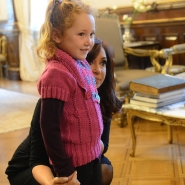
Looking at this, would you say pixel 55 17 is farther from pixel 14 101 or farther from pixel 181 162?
pixel 14 101

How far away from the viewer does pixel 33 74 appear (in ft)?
19.0

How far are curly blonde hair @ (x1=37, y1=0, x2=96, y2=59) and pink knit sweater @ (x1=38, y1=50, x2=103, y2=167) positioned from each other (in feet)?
0.14

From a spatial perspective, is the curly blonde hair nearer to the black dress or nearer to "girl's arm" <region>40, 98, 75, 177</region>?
"girl's arm" <region>40, 98, 75, 177</region>

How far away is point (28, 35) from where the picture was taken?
18.8 feet

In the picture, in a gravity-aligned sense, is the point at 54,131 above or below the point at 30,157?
above

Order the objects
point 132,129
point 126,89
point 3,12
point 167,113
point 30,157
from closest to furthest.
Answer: point 30,157, point 167,113, point 132,129, point 126,89, point 3,12

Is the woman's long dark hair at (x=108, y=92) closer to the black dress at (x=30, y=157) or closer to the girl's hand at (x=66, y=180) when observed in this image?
the black dress at (x=30, y=157)

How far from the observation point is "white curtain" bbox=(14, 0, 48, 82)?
5.66 meters

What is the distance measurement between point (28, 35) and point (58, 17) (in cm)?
481

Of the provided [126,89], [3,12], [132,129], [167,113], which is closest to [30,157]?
[167,113]

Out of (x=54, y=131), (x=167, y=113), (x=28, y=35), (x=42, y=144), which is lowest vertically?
(x=28, y=35)

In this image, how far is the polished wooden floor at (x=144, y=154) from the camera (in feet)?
7.08

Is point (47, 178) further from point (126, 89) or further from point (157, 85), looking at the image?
point (126, 89)

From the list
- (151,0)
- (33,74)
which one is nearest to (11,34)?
(33,74)
